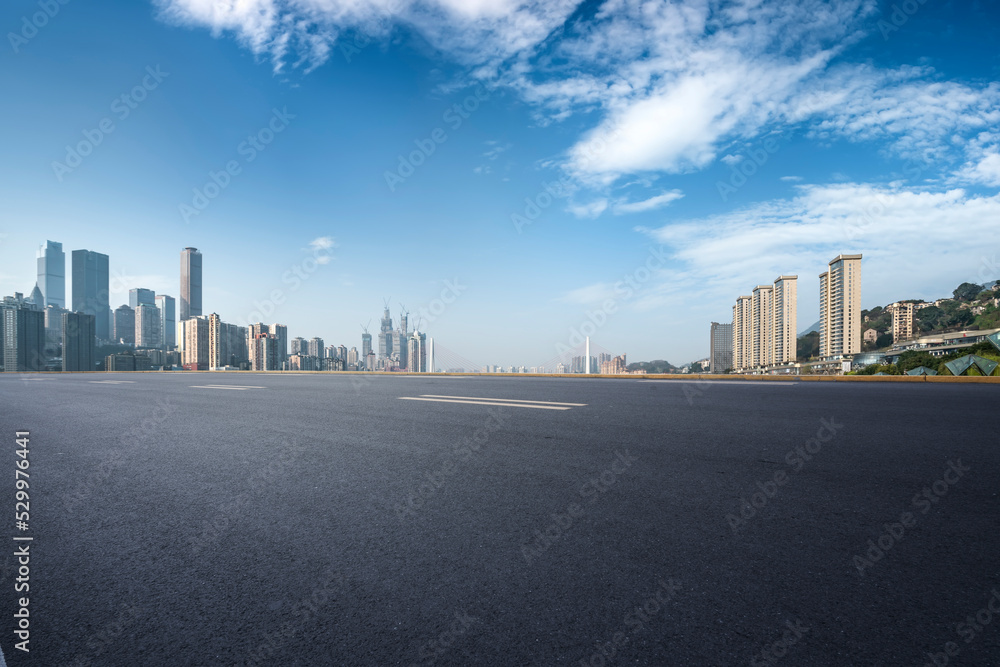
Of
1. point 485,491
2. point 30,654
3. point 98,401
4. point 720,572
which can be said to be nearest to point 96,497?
point 30,654

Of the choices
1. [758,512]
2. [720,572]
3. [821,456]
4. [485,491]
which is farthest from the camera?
[821,456]

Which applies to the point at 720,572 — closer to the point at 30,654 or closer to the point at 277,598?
the point at 277,598

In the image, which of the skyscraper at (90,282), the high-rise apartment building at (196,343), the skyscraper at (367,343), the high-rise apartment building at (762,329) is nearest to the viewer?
the high-rise apartment building at (196,343)

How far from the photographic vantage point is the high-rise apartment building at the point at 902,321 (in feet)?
249

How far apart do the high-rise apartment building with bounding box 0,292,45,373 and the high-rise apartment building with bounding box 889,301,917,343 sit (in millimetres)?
117835

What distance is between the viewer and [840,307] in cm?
4378

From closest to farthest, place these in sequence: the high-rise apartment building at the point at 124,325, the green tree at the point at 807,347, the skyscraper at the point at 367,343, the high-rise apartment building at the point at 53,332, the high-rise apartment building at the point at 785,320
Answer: the high-rise apartment building at the point at 785,320
the green tree at the point at 807,347
the high-rise apartment building at the point at 53,332
the skyscraper at the point at 367,343
the high-rise apartment building at the point at 124,325

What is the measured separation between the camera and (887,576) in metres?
1.66

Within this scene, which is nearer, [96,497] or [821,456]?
[96,497]

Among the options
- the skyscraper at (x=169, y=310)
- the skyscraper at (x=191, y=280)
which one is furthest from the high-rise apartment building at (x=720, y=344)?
the skyscraper at (x=169, y=310)

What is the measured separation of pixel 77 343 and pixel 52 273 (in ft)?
362

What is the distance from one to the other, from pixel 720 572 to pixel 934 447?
10.3 ft

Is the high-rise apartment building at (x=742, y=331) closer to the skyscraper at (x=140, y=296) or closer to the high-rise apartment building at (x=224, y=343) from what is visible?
the high-rise apartment building at (x=224, y=343)

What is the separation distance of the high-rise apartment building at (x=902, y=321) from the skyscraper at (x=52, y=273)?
191 metres
